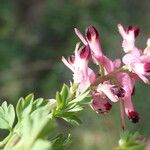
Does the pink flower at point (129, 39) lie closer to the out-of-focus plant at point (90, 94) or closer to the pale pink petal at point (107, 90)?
the out-of-focus plant at point (90, 94)

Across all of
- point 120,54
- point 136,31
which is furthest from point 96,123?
point 136,31

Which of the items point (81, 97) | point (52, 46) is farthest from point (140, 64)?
point (52, 46)

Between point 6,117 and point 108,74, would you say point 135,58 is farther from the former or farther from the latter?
point 6,117

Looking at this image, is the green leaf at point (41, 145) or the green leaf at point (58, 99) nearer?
the green leaf at point (41, 145)

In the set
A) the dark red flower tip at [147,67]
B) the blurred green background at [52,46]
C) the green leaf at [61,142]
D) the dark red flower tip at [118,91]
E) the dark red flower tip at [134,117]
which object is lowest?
the green leaf at [61,142]

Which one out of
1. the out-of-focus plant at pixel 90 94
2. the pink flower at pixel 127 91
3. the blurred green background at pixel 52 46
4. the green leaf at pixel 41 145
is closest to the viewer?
the green leaf at pixel 41 145

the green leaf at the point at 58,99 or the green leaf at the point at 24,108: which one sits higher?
the green leaf at the point at 24,108

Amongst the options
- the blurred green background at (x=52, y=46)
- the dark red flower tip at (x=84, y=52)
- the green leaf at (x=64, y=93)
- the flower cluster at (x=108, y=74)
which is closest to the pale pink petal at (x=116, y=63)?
the flower cluster at (x=108, y=74)

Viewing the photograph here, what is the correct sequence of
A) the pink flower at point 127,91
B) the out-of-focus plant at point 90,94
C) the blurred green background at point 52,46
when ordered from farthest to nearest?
the blurred green background at point 52,46 < the pink flower at point 127,91 < the out-of-focus plant at point 90,94

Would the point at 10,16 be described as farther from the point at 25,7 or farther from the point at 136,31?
the point at 136,31
